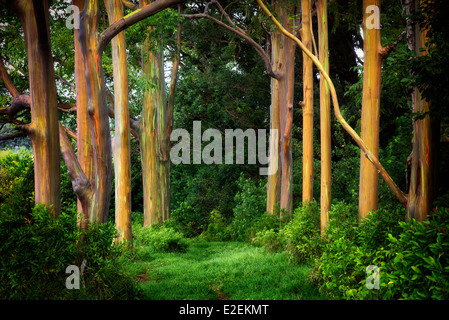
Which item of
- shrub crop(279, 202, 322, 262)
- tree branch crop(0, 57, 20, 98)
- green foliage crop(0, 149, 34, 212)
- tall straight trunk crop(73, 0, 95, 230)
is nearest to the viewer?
tall straight trunk crop(73, 0, 95, 230)

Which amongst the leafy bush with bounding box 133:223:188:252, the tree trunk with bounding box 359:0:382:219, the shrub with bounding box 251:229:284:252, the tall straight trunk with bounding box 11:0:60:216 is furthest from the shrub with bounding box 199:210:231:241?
the tall straight trunk with bounding box 11:0:60:216

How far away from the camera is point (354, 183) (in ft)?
50.0

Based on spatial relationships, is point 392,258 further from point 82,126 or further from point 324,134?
point 82,126

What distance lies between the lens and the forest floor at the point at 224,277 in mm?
7109

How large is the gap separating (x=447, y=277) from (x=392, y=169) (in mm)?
6671

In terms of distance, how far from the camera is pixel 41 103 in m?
6.59

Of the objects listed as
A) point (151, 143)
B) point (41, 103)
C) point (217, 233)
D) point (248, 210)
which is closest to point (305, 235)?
point (41, 103)

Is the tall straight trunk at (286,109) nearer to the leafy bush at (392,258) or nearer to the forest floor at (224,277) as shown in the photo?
the forest floor at (224,277)

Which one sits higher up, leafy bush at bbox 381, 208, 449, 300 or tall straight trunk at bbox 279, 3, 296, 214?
tall straight trunk at bbox 279, 3, 296, 214

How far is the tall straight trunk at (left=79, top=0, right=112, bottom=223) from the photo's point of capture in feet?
24.8

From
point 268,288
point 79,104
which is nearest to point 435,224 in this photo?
point 268,288

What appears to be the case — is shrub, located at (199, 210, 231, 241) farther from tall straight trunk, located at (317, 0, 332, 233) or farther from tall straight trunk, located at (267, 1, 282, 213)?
tall straight trunk, located at (317, 0, 332, 233)

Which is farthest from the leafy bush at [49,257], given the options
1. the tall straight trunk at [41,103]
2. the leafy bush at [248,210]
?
the leafy bush at [248,210]

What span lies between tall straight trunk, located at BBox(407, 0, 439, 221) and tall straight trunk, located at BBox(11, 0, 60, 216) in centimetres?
533
